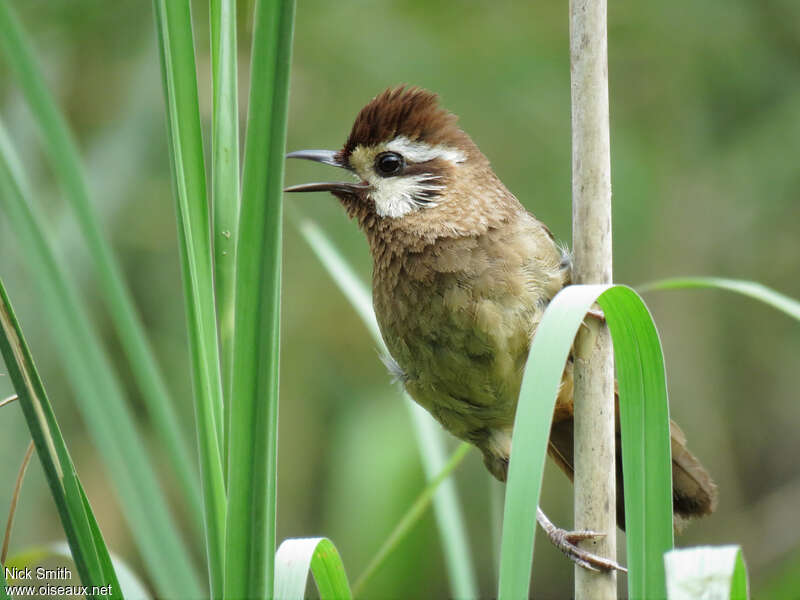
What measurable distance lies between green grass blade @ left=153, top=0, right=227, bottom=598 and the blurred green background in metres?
2.70

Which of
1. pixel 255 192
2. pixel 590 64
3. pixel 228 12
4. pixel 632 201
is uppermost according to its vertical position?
pixel 228 12

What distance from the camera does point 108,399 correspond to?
5.75 ft

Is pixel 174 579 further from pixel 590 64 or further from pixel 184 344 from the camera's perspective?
pixel 184 344

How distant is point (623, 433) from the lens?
133cm

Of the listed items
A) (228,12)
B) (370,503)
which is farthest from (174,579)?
(370,503)

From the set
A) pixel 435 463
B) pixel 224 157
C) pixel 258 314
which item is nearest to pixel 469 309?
pixel 435 463

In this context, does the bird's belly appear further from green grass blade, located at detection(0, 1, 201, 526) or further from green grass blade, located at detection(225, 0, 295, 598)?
green grass blade, located at detection(225, 0, 295, 598)

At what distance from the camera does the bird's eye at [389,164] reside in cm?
250

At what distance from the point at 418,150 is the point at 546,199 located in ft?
7.53

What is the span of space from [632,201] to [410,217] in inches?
97.8

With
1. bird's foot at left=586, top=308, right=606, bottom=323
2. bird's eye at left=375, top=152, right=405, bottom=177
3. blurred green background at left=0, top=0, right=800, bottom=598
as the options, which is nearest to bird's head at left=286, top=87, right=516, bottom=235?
bird's eye at left=375, top=152, right=405, bottom=177

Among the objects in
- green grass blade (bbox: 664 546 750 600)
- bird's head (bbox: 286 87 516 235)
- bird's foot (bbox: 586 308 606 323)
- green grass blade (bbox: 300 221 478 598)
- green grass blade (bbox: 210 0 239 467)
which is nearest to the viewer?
green grass blade (bbox: 664 546 750 600)

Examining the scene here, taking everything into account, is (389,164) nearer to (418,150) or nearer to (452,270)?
(418,150)

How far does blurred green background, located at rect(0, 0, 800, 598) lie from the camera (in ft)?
14.2
